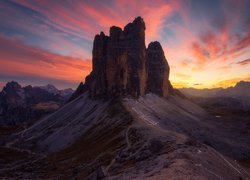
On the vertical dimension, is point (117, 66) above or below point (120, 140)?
above

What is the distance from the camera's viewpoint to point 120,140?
3551 inches

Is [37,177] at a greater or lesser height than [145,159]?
lesser

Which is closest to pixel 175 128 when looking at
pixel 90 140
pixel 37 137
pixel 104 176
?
pixel 90 140

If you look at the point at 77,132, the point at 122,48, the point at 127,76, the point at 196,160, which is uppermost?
the point at 122,48

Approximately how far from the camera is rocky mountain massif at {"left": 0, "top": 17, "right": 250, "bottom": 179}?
49.7m

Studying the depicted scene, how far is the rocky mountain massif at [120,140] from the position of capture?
49.7 metres

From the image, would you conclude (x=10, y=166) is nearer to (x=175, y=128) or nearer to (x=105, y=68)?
(x=175, y=128)

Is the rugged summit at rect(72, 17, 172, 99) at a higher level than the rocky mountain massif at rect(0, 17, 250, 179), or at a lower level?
higher

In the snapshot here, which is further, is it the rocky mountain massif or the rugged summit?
the rugged summit

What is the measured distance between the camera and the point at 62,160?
98.2m

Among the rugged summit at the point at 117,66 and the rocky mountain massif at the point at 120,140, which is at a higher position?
the rugged summit at the point at 117,66

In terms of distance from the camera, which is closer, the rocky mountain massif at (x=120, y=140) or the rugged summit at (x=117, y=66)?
the rocky mountain massif at (x=120, y=140)

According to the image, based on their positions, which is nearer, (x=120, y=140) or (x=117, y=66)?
(x=120, y=140)

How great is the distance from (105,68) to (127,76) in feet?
50.0
